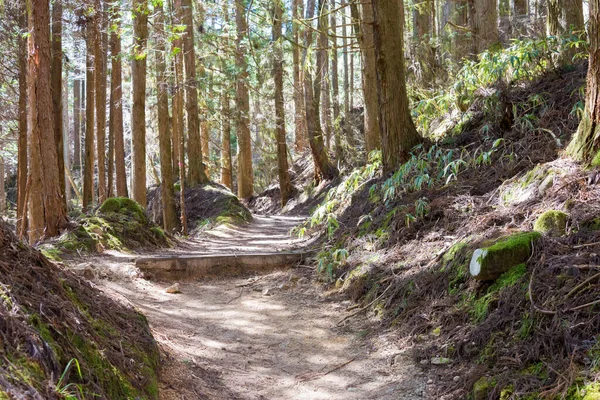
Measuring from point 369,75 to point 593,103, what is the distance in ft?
24.8

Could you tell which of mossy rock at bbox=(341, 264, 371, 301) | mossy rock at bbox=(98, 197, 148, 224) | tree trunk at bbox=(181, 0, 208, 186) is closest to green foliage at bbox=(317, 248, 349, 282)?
mossy rock at bbox=(341, 264, 371, 301)

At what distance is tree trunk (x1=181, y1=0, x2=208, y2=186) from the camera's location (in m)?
16.0

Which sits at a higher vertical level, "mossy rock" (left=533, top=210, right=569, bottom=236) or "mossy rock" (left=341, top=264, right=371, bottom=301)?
"mossy rock" (left=533, top=210, right=569, bottom=236)

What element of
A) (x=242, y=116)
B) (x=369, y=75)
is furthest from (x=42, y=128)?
(x=242, y=116)

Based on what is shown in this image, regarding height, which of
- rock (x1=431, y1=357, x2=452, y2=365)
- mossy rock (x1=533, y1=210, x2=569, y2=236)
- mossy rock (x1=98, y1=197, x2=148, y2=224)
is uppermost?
mossy rock (x1=98, y1=197, x2=148, y2=224)

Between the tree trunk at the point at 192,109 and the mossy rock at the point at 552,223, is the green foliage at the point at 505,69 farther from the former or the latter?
the tree trunk at the point at 192,109

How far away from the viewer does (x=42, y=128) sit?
324 inches

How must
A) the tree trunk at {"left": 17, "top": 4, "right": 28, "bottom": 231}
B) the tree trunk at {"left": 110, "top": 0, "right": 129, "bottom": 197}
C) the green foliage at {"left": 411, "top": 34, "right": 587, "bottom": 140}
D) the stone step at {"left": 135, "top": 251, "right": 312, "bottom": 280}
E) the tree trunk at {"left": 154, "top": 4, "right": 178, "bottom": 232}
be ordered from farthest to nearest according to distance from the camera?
the tree trunk at {"left": 110, "top": 0, "right": 129, "bottom": 197}
the tree trunk at {"left": 154, "top": 4, "right": 178, "bottom": 232}
the tree trunk at {"left": 17, "top": 4, "right": 28, "bottom": 231}
the stone step at {"left": 135, "top": 251, "right": 312, "bottom": 280}
the green foliage at {"left": 411, "top": 34, "right": 587, "bottom": 140}

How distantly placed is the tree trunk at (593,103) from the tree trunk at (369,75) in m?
6.21

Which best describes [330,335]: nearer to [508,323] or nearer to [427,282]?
[427,282]

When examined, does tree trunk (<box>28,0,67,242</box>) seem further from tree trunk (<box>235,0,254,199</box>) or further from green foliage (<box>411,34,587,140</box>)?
tree trunk (<box>235,0,254,199</box>)

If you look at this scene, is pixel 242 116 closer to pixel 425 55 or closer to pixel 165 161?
pixel 165 161

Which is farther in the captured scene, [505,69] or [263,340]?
[505,69]

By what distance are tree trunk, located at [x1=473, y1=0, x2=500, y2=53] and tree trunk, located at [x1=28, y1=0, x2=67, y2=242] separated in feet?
28.0
